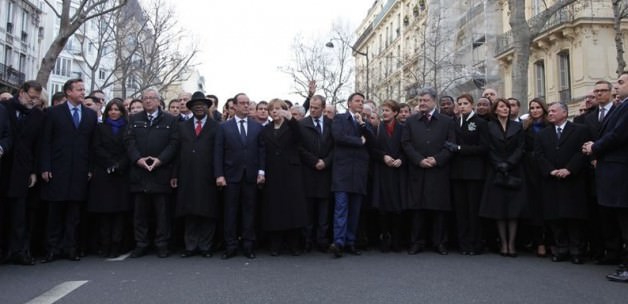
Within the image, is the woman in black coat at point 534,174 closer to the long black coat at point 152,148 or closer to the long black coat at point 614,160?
the long black coat at point 614,160

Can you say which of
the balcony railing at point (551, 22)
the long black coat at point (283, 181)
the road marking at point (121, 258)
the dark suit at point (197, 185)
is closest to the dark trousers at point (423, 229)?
the long black coat at point (283, 181)

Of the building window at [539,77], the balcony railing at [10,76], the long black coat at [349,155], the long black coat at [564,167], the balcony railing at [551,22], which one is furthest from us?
the balcony railing at [10,76]

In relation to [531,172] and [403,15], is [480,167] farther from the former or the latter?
[403,15]

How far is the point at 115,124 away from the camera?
7.81 meters

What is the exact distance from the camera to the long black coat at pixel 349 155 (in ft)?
25.3

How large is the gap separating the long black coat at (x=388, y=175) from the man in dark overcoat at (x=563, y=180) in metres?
1.92

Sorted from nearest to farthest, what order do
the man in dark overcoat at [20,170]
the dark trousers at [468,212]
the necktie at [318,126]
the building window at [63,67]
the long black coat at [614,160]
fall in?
the long black coat at [614,160], the man in dark overcoat at [20,170], the dark trousers at [468,212], the necktie at [318,126], the building window at [63,67]

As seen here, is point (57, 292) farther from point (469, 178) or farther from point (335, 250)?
point (469, 178)

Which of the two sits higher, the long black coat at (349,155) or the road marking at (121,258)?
the long black coat at (349,155)

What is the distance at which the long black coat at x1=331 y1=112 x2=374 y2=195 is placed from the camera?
25.3 ft

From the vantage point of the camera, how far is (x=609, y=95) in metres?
7.41

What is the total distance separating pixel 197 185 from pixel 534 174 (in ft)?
15.6

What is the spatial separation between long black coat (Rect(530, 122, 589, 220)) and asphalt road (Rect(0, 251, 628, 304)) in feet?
2.37

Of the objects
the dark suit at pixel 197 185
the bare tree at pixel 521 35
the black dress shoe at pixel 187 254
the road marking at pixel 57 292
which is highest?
the bare tree at pixel 521 35
